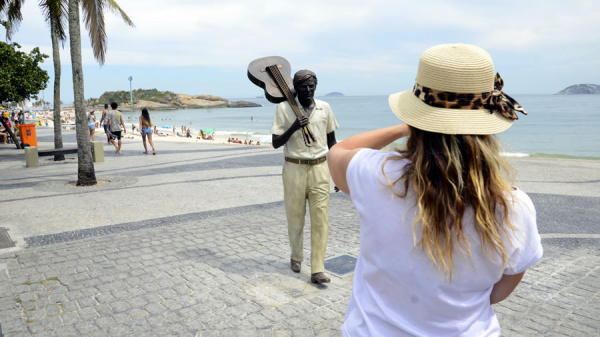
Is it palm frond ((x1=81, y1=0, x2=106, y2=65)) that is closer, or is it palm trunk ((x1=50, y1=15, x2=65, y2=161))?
palm frond ((x1=81, y1=0, x2=106, y2=65))

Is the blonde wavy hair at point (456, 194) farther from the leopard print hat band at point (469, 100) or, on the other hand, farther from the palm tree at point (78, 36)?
the palm tree at point (78, 36)

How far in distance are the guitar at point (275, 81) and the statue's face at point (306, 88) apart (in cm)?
7

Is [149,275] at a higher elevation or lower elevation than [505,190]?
lower

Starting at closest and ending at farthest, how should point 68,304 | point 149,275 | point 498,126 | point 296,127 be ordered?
point 498,126, point 68,304, point 296,127, point 149,275

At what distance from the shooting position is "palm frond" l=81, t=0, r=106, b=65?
11891 mm

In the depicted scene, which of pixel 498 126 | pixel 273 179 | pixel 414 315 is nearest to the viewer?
pixel 498 126

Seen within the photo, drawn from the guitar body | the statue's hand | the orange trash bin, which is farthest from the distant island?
the statue's hand

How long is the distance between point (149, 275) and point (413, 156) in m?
3.82

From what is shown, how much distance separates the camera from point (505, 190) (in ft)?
3.94

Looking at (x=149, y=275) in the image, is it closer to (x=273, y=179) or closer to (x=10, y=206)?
(x=10, y=206)

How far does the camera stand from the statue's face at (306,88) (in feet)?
→ 14.0

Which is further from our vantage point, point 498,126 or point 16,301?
point 16,301

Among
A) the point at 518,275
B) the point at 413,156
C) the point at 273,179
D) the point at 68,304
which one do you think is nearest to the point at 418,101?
the point at 413,156

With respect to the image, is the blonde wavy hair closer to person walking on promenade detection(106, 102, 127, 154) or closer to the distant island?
person walking on promenade detection(106, 102, 127, 154)
